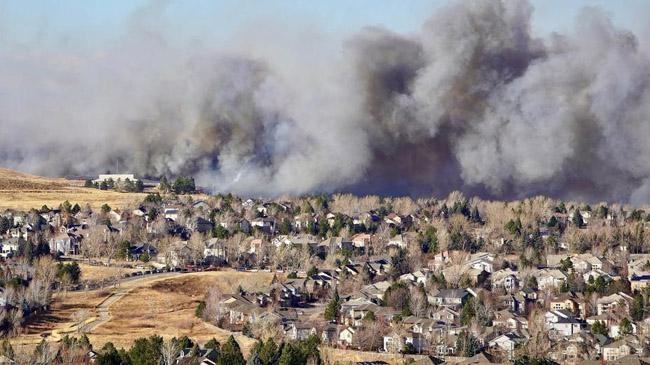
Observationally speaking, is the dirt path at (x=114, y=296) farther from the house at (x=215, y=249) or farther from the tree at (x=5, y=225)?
the tree at (x=5, y=225)

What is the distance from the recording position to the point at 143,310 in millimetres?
31438

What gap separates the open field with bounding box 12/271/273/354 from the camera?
28.2 meters

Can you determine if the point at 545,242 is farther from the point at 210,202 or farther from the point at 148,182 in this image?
the point at 148,182

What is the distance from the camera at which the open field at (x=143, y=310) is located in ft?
92.5

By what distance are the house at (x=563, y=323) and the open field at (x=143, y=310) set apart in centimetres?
691

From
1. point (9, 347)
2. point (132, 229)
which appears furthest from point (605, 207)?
point (9, 347)

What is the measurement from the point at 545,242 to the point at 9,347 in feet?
70.4

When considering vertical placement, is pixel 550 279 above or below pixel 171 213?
below

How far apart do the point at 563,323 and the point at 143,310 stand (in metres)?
10.0

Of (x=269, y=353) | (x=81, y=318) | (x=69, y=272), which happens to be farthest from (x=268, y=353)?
(x=69, y=272)

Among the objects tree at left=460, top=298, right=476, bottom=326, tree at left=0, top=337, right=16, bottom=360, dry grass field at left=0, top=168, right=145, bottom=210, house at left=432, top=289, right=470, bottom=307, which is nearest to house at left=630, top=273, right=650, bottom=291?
house at left=432, top=289, right=470, bottom=307

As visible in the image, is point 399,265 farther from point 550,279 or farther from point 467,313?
point 467,313

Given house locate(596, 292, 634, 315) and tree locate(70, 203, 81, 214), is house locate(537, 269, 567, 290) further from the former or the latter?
tree locate(70, 203, 81, 214)

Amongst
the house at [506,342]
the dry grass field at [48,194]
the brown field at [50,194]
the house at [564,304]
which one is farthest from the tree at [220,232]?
the house at [506,342]
